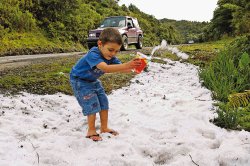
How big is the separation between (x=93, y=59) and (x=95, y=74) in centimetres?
32

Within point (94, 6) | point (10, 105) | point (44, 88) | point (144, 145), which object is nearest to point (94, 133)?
point (144, 145)

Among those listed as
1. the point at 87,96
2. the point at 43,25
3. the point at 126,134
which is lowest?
the point at 126,134

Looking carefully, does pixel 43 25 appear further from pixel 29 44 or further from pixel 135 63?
pixel 135 63

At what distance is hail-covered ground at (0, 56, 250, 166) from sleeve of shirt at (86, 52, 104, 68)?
0.85 metres

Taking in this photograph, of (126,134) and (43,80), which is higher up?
(43,80)

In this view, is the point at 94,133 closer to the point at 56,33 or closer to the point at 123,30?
the point at 123,30

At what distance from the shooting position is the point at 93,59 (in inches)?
153

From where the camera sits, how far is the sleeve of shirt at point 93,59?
3.86m

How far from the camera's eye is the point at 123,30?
16.7 metres

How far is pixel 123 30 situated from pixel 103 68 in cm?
1313

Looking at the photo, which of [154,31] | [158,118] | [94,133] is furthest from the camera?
[154,31]

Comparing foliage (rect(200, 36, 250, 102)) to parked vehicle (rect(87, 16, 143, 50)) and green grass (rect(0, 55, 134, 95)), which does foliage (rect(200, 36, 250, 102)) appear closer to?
green grass (rect(0, 55, 134, 95))

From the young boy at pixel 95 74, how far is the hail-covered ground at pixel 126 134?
0.25 meters

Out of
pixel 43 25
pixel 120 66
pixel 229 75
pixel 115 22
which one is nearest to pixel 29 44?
pixel 43 25
